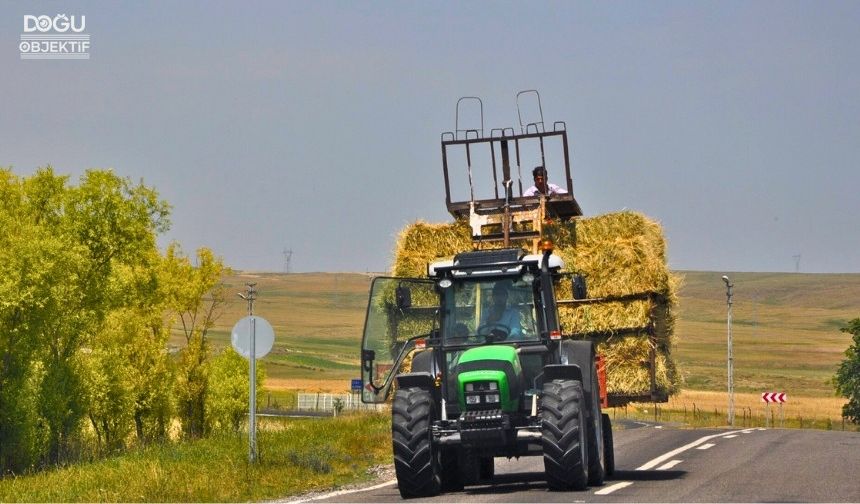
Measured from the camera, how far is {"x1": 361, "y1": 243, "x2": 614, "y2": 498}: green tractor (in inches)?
556

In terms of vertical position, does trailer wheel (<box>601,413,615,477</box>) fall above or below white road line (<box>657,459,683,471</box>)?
above

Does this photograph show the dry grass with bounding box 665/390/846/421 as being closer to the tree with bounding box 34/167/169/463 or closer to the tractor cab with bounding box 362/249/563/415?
the tree with bounding box 34/167/169/463

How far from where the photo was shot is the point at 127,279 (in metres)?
52.1

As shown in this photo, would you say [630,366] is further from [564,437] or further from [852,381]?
[852,381]

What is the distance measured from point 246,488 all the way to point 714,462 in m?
7.03

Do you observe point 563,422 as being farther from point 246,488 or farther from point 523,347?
point 246,488

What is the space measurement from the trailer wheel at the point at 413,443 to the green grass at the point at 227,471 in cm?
186

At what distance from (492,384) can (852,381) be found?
193 feet

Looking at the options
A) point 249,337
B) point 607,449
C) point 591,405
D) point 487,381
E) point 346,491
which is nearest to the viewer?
point 487,381

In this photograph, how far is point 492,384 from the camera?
14172 mm

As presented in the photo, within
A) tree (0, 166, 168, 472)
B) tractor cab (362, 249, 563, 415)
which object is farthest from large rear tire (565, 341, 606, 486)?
tree (0, 166, 168, 472)

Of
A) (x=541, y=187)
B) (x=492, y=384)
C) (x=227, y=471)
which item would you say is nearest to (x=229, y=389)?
(x=541, y=187)

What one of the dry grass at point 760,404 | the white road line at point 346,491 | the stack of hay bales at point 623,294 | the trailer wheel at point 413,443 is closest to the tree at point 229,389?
the dry grass at point 760,404

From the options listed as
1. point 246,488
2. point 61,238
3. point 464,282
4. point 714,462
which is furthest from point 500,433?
point 61,238
